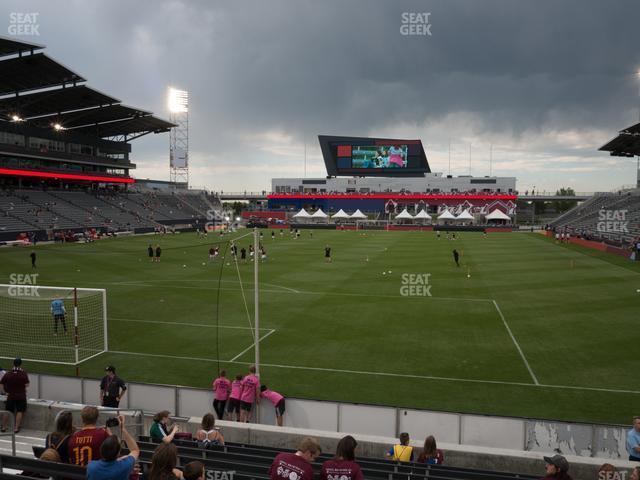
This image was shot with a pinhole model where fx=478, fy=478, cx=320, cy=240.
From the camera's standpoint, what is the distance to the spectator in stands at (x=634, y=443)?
8222 millimetres

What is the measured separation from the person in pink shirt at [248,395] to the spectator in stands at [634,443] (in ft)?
24.2

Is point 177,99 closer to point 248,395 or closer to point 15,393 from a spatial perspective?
point 15,393

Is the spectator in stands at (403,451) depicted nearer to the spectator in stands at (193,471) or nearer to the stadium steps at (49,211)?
the spectator in stands at (193,471)

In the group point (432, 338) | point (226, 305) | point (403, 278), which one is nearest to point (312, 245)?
point (403, 278)

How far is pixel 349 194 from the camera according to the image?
5007 inches

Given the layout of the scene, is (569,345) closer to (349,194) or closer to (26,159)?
(26,159)

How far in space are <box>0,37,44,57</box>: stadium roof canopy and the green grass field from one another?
22468 millimetres

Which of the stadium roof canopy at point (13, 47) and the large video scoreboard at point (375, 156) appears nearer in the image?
the stadium roof canopy at point (13, 47)

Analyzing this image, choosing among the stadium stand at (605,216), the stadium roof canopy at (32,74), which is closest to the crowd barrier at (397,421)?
the stadium stand at (605,216)

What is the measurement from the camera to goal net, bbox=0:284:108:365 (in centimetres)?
1683

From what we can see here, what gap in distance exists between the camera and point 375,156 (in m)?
123

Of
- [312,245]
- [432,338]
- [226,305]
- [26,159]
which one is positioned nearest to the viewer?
[432,338]

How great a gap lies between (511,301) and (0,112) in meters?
68.4

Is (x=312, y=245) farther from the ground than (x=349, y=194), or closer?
closer
